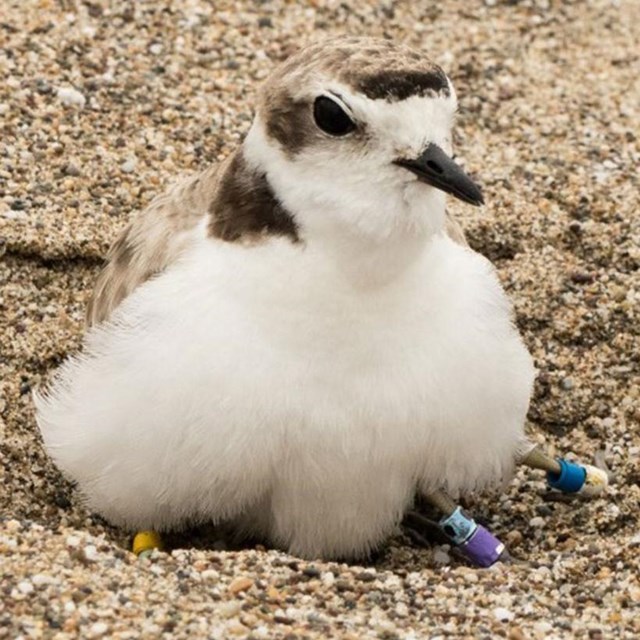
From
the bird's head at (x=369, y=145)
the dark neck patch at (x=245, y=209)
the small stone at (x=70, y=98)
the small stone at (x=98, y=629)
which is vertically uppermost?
the bird's head at (x=369, y=145)

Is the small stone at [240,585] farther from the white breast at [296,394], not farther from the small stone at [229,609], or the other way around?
the white breast at [296,394]

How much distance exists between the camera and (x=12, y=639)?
13.5 ft

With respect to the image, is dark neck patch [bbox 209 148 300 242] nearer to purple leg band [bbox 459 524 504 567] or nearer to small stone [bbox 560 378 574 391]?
purple leg band [bbox 459 524 504 567]

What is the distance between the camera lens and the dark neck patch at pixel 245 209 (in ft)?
14.9

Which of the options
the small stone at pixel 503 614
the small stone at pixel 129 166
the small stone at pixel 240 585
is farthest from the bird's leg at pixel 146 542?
the small stone at pixel 129 166

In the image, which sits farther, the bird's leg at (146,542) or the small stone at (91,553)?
the bird's leg at (146,542)

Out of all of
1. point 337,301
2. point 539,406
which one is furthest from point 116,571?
point 539,406

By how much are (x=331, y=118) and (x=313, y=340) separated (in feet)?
1.99

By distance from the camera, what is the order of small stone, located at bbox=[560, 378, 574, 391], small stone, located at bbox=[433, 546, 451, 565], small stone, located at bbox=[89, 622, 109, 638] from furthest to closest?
small stone, located at bbox=[560, 378, 574, 391]
small stone, located at bbox=[433, 546, 451, 565]
small stone, located at bbox=[89, 622, 109, 638]

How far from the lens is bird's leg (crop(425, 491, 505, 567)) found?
16.7 feet

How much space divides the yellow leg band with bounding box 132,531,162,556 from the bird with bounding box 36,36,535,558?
4 centimetres

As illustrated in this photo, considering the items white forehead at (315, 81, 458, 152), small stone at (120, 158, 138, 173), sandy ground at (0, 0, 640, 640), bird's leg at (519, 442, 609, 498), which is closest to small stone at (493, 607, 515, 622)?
sandy ground at (0, 0, 640, 640)

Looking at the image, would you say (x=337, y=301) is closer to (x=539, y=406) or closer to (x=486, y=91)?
(x=539, y=406)

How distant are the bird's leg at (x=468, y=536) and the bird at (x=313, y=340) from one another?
8 cm
